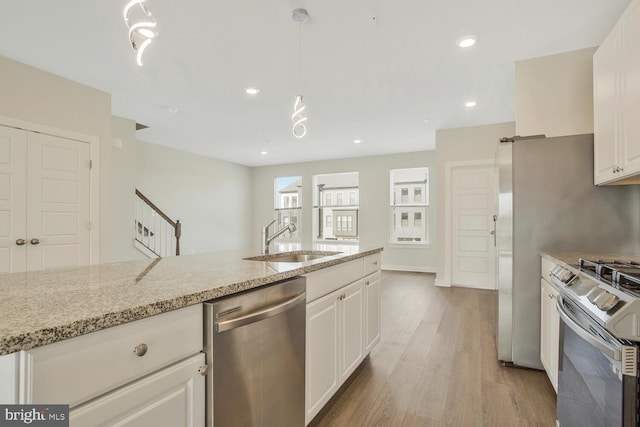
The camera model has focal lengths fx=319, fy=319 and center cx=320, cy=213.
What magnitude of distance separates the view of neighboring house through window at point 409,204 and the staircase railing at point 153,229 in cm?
454

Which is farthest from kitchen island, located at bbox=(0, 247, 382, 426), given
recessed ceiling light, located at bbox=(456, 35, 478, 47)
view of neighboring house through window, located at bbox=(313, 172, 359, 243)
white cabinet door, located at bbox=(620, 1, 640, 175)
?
view of neighboring house through window, located at bbox=(313, 172, 359, 243)

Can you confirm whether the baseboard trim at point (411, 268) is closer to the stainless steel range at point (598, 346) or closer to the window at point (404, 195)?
the window at point (404, 195)

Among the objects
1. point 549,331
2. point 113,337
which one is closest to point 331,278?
point 113,337

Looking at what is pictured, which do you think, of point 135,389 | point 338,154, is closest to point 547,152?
point 135,389

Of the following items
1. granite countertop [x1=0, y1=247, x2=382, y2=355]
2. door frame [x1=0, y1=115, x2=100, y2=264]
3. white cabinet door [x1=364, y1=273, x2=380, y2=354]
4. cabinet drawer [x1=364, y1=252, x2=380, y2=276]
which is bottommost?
white cabinet door [x1=364, y1=273, x2=380, y2=354]

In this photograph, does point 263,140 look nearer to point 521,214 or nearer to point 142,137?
point 142,137

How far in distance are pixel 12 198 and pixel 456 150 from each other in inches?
224

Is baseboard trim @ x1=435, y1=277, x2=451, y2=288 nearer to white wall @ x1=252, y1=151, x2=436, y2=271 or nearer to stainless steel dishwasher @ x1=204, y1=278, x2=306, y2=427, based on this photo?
white wall @ x1=252, y1=151, x2=436, y2=271

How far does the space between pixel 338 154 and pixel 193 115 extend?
3541mm

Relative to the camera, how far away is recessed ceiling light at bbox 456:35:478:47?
2.59 metres

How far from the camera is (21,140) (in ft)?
10.3

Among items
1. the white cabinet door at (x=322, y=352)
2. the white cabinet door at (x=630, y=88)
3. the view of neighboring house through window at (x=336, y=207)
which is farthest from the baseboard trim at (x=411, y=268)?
the white cabinet door at (x=322, y=352)

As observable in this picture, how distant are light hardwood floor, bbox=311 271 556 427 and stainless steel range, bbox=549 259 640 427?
1.50 feet

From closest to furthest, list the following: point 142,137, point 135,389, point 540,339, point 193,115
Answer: point 135,389, point 540,339, point 193,115, point 142,137
